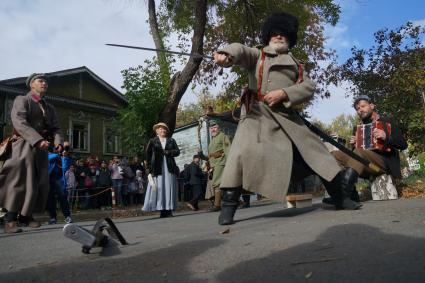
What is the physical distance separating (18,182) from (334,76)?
13835 millimetres

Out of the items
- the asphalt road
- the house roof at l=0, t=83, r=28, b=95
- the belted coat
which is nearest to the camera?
the asphalt road

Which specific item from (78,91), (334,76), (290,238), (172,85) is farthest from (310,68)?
(290,238)

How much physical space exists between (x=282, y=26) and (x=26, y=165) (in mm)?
3654

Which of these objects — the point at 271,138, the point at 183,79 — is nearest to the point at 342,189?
the point at 271,138

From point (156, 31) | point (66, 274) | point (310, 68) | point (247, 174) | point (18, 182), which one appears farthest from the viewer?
point (310, 68)

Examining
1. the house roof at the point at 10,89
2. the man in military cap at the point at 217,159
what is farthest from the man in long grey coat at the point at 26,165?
the house roof at the point at 10,89

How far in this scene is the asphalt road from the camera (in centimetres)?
223

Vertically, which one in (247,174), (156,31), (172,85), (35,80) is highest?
(156,31)

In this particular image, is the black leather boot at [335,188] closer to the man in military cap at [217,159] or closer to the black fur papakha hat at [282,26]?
the black fur papakha hat at [282,26]

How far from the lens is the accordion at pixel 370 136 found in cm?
697

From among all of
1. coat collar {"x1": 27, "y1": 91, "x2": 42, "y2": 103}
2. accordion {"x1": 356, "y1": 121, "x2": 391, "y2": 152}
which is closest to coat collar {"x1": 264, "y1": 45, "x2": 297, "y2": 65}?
accordion {"x1": 356, "y1": 121, "x2": 391, "y2": 152}

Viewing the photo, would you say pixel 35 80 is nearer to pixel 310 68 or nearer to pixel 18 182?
pixel 18 182

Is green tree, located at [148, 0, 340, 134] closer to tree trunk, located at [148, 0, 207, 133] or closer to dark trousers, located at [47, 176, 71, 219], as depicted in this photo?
tree trunk, located at [148, 0, 207, 133]

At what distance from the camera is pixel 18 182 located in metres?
5.66
